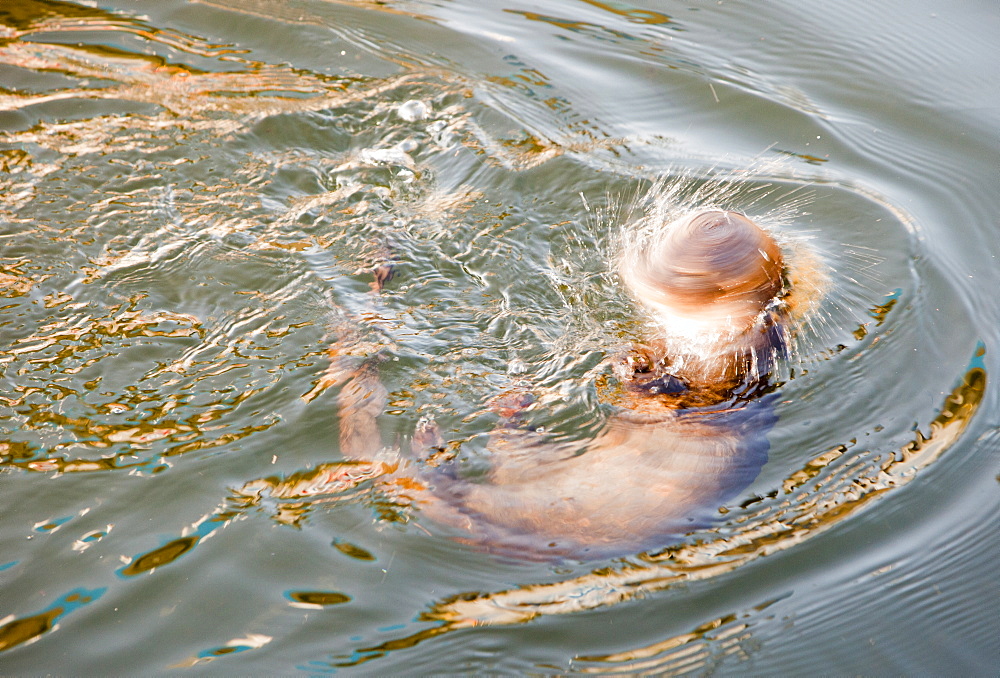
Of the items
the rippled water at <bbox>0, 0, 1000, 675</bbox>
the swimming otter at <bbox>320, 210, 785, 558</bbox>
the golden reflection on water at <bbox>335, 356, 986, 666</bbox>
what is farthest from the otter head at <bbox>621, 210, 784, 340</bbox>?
the golden reflection on water at <bbox>335, 356, 986, 666</bbox>

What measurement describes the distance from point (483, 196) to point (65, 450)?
2.32m

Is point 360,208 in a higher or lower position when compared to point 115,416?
higher

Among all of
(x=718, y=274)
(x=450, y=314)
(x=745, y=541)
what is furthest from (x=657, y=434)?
(x=450, y=314)

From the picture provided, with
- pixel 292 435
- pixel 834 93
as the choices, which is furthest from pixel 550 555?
pixel 834 93

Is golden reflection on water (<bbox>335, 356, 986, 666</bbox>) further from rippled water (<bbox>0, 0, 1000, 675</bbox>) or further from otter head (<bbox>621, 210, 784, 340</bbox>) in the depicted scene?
otter head (<bbox>621, 210, 784, 340</bbox>)

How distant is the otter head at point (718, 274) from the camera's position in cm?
278

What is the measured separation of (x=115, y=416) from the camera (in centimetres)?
281

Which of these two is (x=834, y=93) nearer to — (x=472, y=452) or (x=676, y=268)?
(x=676, y=268)

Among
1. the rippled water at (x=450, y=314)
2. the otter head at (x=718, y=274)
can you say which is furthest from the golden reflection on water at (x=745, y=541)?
the otter head at (x=718, y=274)

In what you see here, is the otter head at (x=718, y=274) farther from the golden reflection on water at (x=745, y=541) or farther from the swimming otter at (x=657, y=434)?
the golden reflection on water at (x=745, y=541)

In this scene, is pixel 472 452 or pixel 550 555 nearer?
pixel 550 555

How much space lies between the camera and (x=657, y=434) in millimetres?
2824

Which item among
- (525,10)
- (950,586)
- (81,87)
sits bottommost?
(950,586)

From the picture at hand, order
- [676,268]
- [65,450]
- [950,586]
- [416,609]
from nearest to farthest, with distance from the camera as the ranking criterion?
[416,609]
[950,586]
[65,450]
[676,268]
